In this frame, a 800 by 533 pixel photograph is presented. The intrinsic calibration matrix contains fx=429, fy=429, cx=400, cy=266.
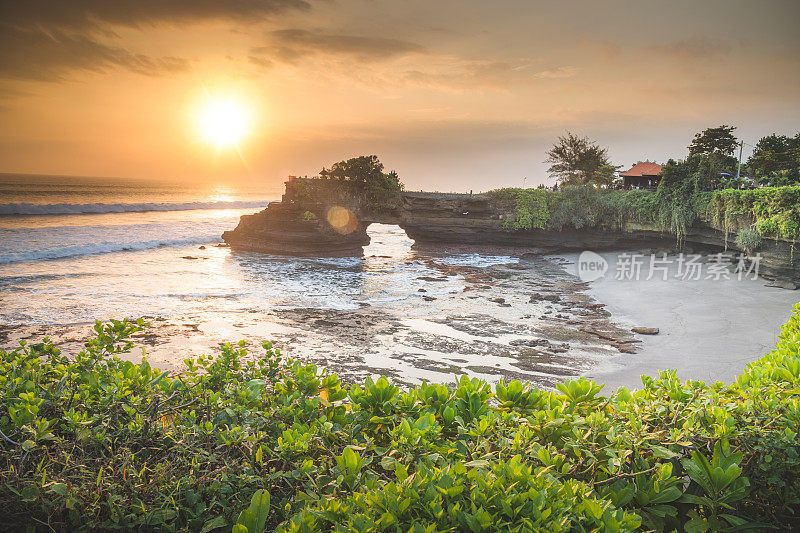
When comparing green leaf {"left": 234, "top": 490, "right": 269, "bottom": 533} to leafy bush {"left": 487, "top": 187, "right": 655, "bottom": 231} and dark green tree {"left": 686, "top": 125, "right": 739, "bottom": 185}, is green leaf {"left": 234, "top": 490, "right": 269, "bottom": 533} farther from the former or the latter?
dark green tree {"left": 686, "top": 125, "right": 739, "bottom": 185}

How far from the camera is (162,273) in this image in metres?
21.7

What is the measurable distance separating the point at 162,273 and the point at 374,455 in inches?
895

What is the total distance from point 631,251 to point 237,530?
33684 mm

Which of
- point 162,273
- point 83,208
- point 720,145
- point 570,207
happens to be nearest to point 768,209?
point 570,207

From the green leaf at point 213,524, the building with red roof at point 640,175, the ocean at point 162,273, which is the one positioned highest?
the building with red roof at point 640,175

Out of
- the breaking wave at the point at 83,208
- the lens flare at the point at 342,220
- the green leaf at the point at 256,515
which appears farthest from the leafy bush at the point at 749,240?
the breaking wave at the point at 83,208

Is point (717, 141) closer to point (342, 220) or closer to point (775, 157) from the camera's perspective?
point (775, 157)

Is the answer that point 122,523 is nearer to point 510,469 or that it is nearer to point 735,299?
point 510,469

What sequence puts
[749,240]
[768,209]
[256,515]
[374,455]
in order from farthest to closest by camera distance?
[749,240] < [768,209] < [374,455] < [256,515]

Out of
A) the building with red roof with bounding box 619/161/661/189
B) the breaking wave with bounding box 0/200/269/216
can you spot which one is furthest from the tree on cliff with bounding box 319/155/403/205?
the breaking wave with bounding box 0/200/269/216

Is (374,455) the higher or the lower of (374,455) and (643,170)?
the lower

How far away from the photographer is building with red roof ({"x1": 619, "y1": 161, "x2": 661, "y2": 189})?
136ft

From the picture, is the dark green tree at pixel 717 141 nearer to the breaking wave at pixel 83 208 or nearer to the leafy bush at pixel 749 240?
the leafy bush at pixel 749 240

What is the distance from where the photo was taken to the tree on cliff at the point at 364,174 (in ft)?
112
